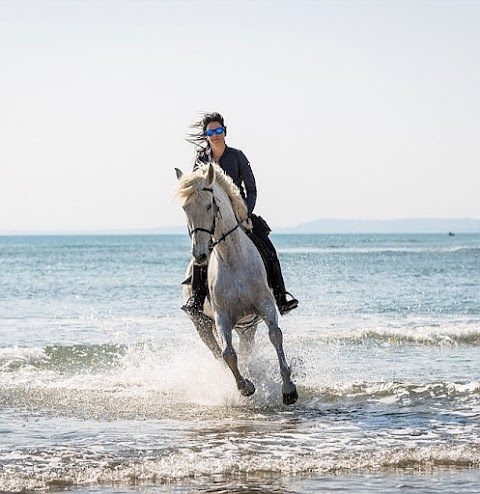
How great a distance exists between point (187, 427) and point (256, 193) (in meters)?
2.98

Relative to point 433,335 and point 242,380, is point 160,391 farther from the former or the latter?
point 433,335

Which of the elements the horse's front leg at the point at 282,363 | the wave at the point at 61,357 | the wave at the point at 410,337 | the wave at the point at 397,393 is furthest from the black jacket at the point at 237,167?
the wave at the point at 410,337

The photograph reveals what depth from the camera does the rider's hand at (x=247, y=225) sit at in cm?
1117

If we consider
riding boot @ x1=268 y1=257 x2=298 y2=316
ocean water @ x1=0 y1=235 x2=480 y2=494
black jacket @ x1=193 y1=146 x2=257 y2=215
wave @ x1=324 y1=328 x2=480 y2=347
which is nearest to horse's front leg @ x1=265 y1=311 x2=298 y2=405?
ocean water @ x1=0 y1=235 x2=480 y2=494

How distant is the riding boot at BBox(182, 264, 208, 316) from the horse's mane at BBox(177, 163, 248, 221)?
2.81 feet

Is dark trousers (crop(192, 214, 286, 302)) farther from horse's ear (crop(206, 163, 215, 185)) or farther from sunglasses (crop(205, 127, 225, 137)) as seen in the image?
horse's ear (crop(206, 163, 215, 185))

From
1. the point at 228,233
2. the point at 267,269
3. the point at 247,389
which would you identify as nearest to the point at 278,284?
the point at 267,269

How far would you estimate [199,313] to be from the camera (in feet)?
38.3

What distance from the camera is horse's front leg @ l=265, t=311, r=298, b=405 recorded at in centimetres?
1065

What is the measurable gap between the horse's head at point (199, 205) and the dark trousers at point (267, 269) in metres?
1.37

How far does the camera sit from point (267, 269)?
11.3 meters

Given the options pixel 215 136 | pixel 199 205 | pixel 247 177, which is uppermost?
pixel 215 136

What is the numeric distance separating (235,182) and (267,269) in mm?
1092

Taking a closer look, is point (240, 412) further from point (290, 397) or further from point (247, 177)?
point (247, 177)
